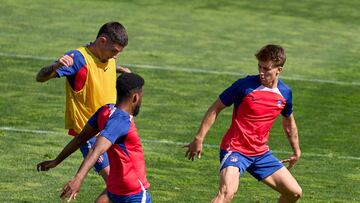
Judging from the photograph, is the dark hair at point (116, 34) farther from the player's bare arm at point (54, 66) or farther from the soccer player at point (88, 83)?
the player's bare arm at point (54, 66)

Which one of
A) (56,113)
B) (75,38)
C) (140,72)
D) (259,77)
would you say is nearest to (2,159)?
(56,113)

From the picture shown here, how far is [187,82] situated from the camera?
23.8 m

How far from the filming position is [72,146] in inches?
441

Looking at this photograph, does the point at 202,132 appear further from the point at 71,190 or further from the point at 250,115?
the point at 71,190

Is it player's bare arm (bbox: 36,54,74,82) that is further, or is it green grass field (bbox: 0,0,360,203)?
green grass field (bbox: 0,0,360,203)

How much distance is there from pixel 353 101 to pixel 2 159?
8851 millimetres

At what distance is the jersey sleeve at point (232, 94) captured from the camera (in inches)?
517

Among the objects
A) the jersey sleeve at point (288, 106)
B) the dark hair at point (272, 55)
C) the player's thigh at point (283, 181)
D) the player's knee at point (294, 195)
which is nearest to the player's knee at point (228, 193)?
the player's thigh at point (283, 181)

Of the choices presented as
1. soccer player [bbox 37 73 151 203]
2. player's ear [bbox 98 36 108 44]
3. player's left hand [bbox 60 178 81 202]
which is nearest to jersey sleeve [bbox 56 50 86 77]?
player's ear [bbox 98 36 108 44]

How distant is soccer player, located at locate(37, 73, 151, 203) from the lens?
10.6m

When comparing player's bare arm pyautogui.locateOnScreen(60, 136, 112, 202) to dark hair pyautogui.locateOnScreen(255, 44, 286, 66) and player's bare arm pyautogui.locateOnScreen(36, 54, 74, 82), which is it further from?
dark hair pyautogui.locateOnScreen(255, 44, 286, 66)

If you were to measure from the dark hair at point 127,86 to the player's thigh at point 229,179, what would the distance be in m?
2.52

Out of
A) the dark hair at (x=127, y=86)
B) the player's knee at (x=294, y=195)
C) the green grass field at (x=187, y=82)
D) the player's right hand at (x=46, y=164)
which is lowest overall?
the green grass field at (x=187, y=82)

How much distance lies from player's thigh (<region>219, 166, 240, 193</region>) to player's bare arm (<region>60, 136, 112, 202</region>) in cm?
275
